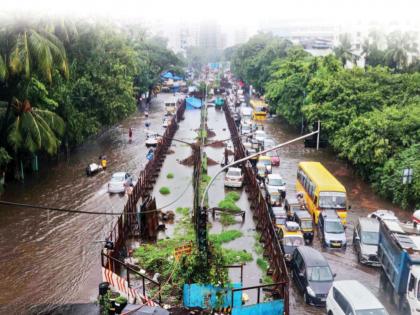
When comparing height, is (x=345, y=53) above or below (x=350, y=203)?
above

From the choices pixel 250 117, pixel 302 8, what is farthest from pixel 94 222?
pixel 302 8

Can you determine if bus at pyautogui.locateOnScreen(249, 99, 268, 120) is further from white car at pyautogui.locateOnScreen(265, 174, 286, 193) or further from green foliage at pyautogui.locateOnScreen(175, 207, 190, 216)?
green foliage at pyautogui.locateOnScreen(175, 207, 190, 216)

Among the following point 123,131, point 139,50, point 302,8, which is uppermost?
point 302,8

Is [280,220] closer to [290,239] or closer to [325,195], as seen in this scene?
[290,239]

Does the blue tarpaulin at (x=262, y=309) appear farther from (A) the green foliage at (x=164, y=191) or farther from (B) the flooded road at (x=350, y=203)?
(A) the green foliage at (x=164, y=191)

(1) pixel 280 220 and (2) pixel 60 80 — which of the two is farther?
(2) pixel 60 80

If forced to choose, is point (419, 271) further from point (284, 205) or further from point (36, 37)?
point (36, 37)

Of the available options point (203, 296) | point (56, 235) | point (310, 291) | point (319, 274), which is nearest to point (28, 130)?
point (56, 235)
